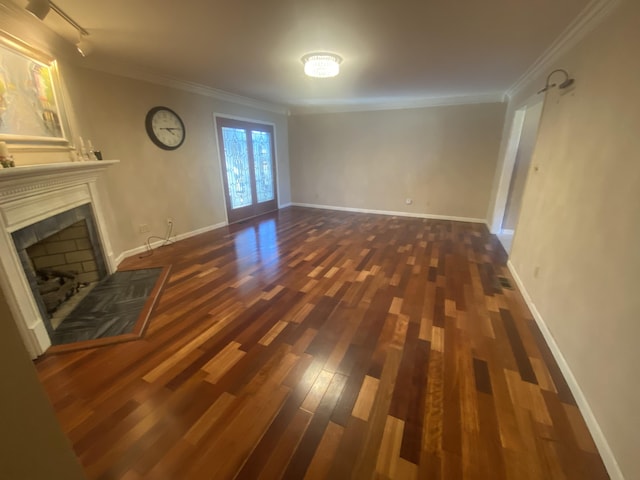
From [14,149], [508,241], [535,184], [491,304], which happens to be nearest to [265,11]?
[14,149]

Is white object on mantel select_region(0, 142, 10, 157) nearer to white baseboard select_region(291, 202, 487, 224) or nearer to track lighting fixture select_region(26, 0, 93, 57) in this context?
track lighting fixture select_region(26, 0, 93, 57)

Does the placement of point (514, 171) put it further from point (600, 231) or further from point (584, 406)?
point (584, 406)

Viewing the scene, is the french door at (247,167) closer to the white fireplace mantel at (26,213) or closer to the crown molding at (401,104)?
the crown molding at (401,104)

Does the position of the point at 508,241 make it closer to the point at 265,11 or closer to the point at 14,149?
the point at 265,11

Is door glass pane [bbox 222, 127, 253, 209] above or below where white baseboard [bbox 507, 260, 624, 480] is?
above

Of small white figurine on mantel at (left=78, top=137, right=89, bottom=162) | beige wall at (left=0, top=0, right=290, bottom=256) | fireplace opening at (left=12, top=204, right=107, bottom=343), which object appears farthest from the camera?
small white figurine on mantel at (left=78, top=137, right=89, bottom=162)

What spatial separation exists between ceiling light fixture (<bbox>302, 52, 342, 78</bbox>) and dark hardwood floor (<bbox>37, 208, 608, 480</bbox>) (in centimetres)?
223

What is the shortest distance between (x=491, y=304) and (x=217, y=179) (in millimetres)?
4526

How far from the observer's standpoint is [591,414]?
1.36 m

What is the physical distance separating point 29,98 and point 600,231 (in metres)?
4.20

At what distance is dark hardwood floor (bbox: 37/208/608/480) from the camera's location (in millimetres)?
1218

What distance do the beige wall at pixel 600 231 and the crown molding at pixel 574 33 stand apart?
0.22ft

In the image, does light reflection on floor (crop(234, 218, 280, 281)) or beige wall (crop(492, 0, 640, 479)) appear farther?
light reflection on floor (crop(234, 218, 280, 281))

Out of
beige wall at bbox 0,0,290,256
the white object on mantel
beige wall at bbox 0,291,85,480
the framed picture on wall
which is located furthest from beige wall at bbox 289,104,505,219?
beige wall at bbox 0,291,85,480
